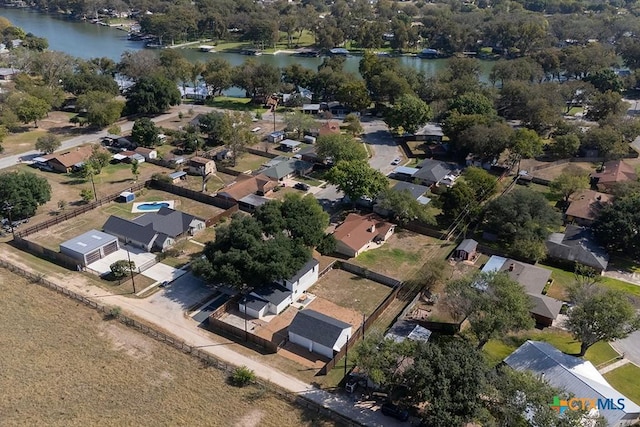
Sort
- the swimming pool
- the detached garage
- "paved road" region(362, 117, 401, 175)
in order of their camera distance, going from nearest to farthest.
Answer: the detached garage
the swimming pool
"paved road" region(362, 117, 401, 175)

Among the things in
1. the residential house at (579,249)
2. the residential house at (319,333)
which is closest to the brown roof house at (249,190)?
the residential house at (319,333)

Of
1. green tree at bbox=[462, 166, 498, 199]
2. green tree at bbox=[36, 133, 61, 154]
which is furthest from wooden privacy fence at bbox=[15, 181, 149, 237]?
green tree at bbox=[462, 166, 498, 199]

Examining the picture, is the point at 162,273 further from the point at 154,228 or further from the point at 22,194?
the point at 22,194

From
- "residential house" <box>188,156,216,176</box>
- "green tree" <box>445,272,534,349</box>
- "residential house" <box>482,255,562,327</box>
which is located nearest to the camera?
"green tree" <box>445,272,534,349</box>

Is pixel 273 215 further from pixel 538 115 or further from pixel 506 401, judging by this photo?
pixel 538 115

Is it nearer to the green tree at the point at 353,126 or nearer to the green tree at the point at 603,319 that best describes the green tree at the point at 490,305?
the green tree at the point at 603,319

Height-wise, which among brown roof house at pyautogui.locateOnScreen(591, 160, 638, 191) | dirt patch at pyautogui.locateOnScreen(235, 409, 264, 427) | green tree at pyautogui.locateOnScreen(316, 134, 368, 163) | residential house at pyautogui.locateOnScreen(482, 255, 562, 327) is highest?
green tree at pyautogui.locateOnScreen(316, 134, 368, 163)

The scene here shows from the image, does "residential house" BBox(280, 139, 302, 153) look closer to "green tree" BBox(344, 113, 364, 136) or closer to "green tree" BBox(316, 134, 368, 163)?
"green tree" BBox(316, 134, 368, 163)
